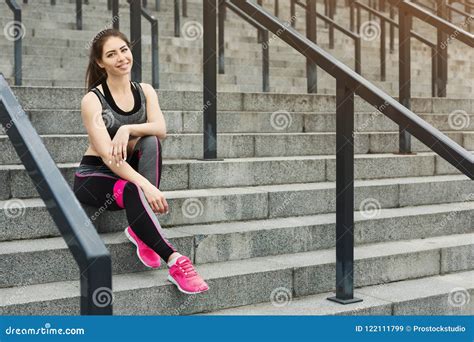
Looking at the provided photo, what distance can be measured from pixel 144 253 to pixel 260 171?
4.77 feet

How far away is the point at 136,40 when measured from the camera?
5.02 m

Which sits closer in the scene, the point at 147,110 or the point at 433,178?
the point at 147,110

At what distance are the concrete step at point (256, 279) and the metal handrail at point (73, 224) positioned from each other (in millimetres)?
884

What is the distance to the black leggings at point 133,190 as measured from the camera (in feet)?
11.0

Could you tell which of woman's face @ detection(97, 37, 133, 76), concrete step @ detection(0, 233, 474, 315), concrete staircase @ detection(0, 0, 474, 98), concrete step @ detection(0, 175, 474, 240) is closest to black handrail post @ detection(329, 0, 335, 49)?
concrete staircase @ detection(0, 0, 474, 98)

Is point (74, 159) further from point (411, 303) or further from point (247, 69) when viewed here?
point (247, 69)

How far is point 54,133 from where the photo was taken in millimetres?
4645

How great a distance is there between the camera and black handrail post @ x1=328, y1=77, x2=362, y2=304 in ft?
11.6

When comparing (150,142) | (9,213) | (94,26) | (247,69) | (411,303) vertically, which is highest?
(94,26)

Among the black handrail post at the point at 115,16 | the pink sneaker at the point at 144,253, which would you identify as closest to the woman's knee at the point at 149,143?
the pink sneaker at the point at 144,253

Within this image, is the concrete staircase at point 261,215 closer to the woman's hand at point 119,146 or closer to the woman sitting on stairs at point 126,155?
the woman sitting on stairs at point 126,155

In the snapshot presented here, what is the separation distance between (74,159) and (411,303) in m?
2.09

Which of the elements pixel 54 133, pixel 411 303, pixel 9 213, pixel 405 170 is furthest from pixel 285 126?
pixel 9 213
